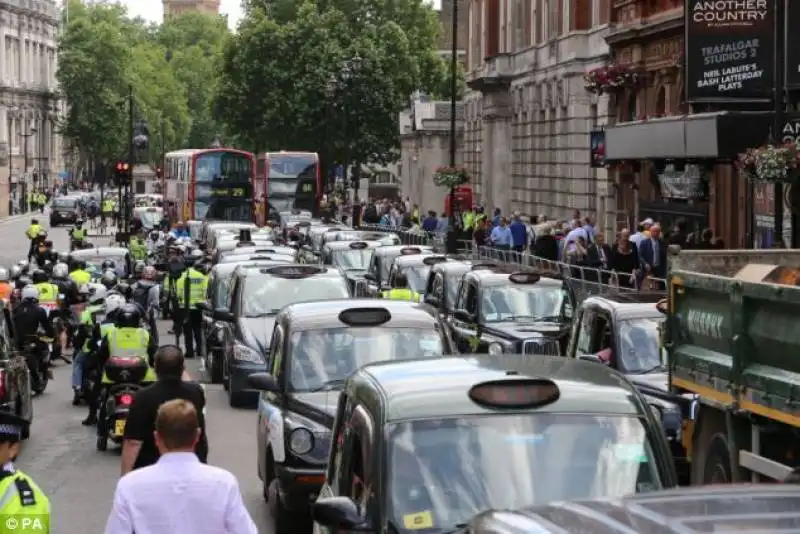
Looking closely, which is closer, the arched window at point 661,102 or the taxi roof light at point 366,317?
the taxi roof light at point 366,317

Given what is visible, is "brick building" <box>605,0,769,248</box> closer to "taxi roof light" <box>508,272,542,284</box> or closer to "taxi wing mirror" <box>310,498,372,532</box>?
"taxi roof light" <box>508,272,542,284</box>

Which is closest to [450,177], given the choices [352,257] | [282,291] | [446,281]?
[352,257]

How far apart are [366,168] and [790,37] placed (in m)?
87.8

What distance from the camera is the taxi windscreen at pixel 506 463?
791 cm

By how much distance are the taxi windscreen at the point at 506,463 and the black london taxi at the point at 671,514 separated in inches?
112

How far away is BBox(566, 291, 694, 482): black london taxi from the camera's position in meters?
15.5

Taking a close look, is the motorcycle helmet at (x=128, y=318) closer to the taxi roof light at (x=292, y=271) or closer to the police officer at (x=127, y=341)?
the police officer at (x=127, y=341)

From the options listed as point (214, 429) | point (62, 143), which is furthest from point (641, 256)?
point (62, 143)

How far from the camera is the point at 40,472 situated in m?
17.6

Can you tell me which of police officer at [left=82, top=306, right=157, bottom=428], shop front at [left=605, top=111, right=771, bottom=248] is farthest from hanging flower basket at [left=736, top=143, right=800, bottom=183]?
police officer at [left=82, top=306, right=157, bottom=428]

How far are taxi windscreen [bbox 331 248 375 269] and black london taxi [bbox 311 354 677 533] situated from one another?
88.8ft

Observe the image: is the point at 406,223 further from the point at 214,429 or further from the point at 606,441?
the point at 606,441

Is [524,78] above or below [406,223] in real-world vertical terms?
above

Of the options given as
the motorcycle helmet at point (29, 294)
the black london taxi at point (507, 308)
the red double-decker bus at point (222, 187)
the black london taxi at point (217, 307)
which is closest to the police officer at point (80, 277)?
→ the black london taxi at point (217, 307)
